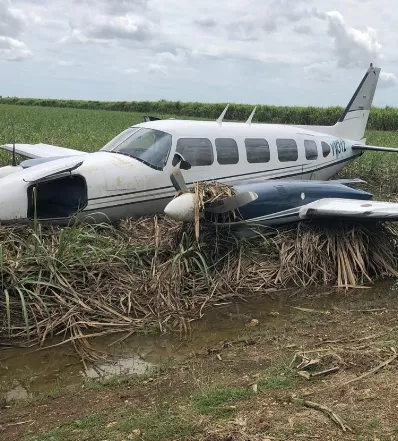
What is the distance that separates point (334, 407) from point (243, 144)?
7094 millimetres

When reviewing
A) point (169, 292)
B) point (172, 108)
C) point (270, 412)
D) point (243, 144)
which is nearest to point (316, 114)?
point (172, 108)

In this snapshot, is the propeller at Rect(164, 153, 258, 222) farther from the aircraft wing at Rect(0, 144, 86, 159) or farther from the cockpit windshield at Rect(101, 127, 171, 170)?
the aircraft wing at Rect(0, 144, 86, 159)

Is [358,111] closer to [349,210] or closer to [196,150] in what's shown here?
[349,210]

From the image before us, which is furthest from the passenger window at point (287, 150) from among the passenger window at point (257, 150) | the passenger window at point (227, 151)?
the passenger window at point (227, 151)

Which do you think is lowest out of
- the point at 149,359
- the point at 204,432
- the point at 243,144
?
the point at 149,359

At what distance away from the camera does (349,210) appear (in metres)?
8.79

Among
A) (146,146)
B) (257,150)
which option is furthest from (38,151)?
(257,150)

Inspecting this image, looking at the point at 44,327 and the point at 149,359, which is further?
the point at 44,327

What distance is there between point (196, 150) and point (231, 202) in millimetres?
2127

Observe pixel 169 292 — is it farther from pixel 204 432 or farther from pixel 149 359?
pixel 204 432

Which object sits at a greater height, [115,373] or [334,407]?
[334,407]

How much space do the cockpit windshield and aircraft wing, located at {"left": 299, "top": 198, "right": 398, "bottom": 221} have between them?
2.68 m

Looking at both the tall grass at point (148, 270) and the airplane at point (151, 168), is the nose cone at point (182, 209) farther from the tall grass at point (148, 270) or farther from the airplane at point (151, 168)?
the airplane at point (151, 168)

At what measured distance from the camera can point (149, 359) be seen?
568cm
